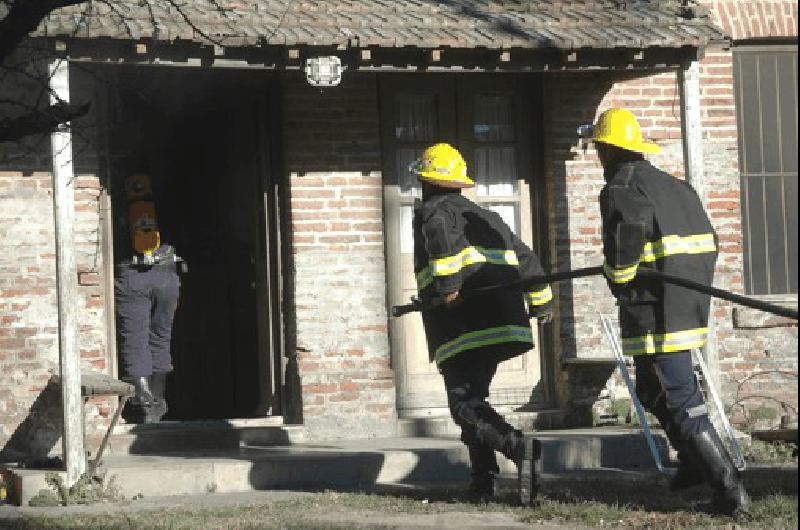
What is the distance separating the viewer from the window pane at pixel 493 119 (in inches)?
523

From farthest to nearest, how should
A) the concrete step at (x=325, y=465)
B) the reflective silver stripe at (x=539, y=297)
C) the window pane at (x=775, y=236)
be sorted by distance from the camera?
the window pane at (x=775, y=236), the concrete step at (x=325, y=465), the reflective silver stripe at (x=539, y=297)

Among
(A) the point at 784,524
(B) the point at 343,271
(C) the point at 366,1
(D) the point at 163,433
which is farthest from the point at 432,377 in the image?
(A) the point at 784,524

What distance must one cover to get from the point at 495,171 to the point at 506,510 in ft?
15.9

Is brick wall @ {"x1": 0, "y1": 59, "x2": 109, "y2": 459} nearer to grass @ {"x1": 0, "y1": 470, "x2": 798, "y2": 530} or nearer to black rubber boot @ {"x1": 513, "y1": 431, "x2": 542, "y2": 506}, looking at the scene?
grass @ {"x1": 0, "y1": 470, "x2": 798, "y2": 530}

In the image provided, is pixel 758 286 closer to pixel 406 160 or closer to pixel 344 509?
pixel 406 160

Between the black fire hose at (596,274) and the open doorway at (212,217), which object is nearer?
the black fire hose at (596,274)

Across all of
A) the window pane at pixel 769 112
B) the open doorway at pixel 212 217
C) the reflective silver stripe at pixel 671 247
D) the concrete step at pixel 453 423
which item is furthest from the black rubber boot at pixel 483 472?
the window pane at pixel 769 112

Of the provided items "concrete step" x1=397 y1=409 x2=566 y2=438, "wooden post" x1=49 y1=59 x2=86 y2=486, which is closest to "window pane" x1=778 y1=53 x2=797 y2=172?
"concrete step" x1=397 y1=409 x2=566 y2=438

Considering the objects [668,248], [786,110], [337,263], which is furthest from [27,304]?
[786,110]

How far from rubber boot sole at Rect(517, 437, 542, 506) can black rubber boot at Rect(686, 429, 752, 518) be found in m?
0.92

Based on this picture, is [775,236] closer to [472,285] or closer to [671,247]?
[472,285]

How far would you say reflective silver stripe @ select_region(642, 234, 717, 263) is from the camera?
8648 millimetres

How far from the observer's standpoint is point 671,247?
8648 mm

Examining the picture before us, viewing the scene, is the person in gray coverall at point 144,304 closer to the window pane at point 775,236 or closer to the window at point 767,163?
the window at point 767,163
